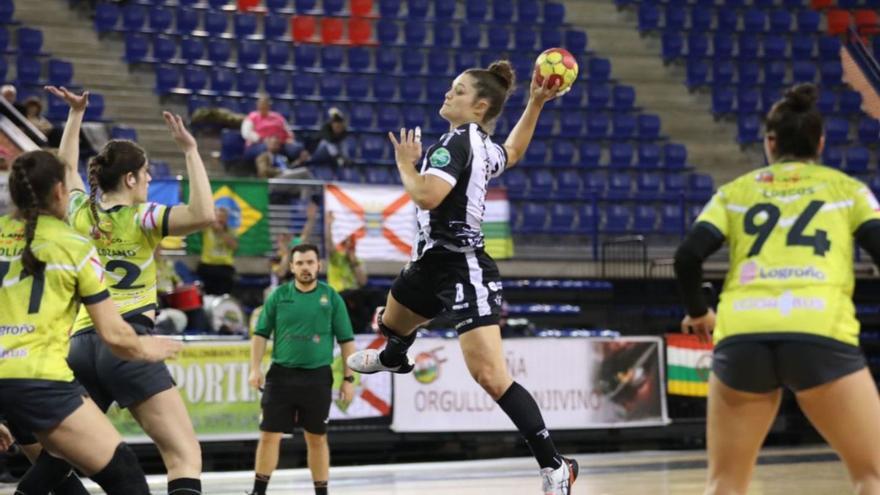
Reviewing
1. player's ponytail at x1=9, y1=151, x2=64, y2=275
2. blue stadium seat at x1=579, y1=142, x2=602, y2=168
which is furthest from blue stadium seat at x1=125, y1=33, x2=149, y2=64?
player's ponytail at x1=9, y1=151, x2=64, y2=275

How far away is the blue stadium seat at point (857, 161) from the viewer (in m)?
21.7

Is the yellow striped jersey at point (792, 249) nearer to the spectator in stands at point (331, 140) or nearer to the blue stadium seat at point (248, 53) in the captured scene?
the spectator in stands at point (331, 140)

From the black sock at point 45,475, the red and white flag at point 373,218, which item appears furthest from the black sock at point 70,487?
the red and white flag at point 373,218

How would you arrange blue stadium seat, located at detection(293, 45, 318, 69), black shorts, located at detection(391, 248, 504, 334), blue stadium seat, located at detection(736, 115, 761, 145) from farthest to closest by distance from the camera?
blue stadium seat, located at detection(736, 115, 761, 145) < blue stadium seat, located at detection(293, 45, 318, 69) < black shorts, located at detection(391, 248, 504, 334)

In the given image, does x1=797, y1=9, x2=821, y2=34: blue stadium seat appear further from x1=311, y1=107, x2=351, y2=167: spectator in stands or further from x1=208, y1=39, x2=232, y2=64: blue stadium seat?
x1=208, y1=39, x2=232, y2=64: blue stadium seat

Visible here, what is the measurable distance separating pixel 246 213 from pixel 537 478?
20.5 ft

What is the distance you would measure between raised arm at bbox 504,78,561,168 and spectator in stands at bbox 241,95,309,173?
399 inches

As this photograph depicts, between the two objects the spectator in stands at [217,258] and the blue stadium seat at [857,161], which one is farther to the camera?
the blue stadium seat at [857,161]

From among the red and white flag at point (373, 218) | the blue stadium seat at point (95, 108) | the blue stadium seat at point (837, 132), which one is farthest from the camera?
the blue stadium seat at point (837, 132)

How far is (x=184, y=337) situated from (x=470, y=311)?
22.7 ft

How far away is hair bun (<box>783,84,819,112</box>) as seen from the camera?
4.70 meters

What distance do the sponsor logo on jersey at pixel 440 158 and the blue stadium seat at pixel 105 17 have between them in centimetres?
1479

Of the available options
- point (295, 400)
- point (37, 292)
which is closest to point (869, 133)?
point (295, 400)

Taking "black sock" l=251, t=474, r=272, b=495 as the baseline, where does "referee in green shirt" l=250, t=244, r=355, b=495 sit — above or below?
above
